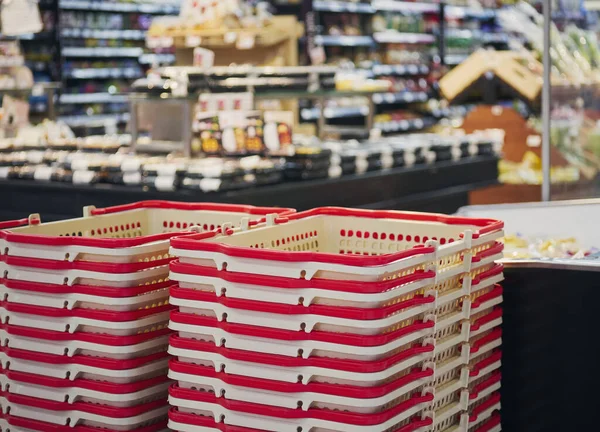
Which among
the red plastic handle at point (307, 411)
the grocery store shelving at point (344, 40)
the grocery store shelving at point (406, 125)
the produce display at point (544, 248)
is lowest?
the red plastic handle at point (307, 411)

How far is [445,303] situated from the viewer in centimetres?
289

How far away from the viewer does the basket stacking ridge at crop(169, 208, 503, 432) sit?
8.26 feet

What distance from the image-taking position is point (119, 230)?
3.57m

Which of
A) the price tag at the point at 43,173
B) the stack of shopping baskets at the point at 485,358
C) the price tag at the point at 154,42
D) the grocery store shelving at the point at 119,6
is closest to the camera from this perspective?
the stack of shopping baskets at the point at 485,358

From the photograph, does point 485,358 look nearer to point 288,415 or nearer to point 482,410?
point 482,410

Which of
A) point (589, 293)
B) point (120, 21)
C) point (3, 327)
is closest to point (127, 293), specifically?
point (3, 327)

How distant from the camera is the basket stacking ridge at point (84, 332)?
115 inches

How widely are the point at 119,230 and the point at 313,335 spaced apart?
1.25m

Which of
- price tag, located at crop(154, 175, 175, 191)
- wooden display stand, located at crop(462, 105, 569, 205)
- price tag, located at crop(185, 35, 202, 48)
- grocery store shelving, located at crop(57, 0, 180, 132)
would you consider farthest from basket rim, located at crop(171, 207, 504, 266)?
grocery store shelving, located at crop(57, 0, 180, 132)

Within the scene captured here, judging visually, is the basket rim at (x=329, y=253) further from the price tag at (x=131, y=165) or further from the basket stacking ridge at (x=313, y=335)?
the price tag at (x=131, y=165)

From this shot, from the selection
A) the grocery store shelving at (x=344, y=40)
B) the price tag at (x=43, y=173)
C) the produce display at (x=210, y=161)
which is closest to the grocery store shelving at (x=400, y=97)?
the grocery store shelving at (x=344, y=40)

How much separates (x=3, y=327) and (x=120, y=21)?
8739 mm

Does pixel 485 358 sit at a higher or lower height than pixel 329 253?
lower

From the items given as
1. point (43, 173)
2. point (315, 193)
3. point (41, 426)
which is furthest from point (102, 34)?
point (41, 426)
